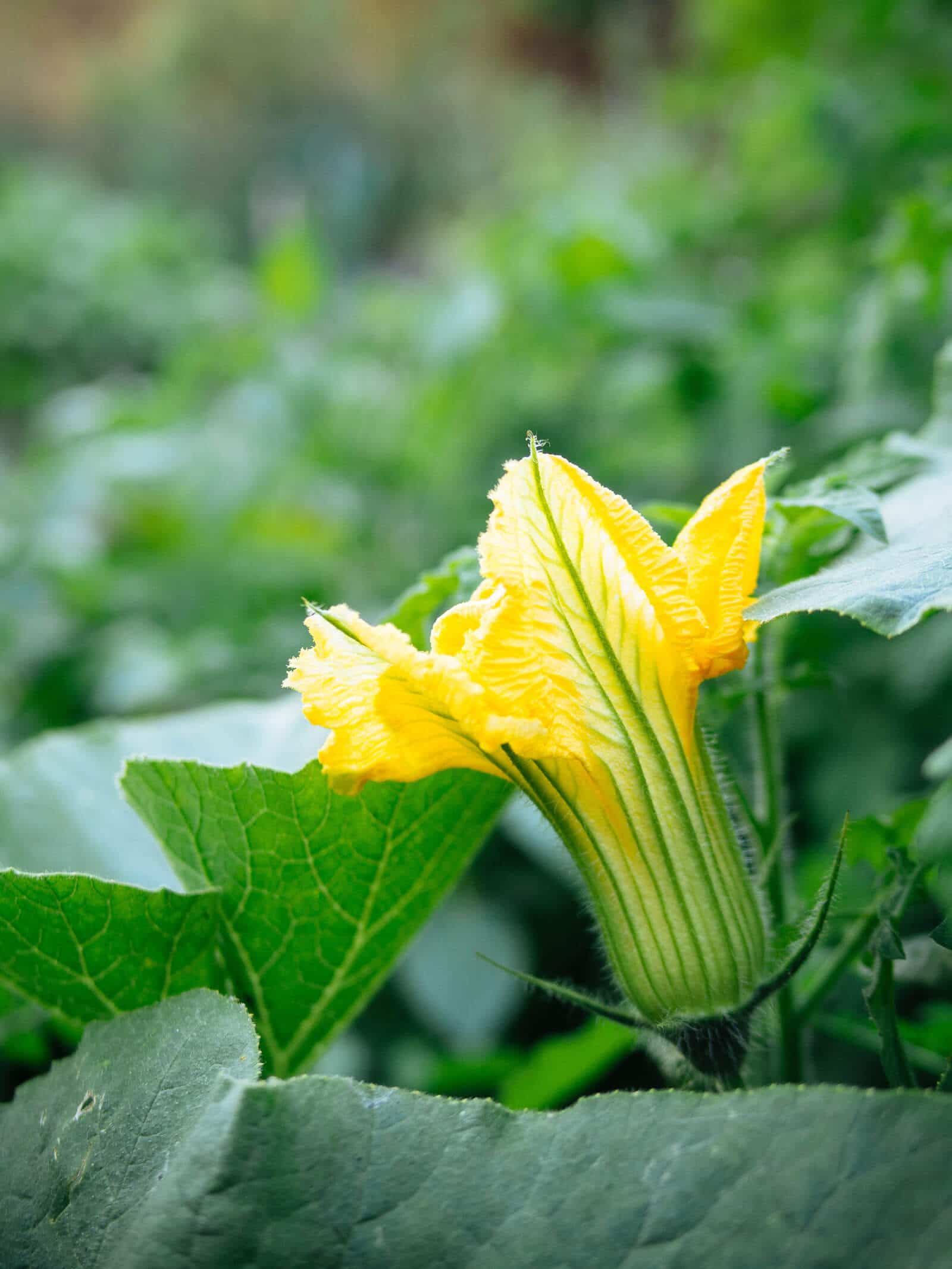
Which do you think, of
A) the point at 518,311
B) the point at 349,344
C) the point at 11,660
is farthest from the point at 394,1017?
the point at 349,344

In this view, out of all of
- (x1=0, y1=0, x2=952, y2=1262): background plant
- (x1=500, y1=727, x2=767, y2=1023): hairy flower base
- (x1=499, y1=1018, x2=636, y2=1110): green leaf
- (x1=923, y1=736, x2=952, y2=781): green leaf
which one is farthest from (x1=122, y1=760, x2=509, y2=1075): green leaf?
(x1=499, y1=1018, x2=636, y2=1110): green leaf

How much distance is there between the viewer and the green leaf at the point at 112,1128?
414 mm

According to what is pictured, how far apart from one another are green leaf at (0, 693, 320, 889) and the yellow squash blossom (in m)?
0.20

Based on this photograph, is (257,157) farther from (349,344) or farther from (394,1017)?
(394,1017)

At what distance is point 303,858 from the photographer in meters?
0.56

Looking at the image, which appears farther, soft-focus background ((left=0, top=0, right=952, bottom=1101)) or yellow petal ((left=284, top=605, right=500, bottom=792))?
soft-focus background ((left=0, top=0, right=952, bottom=1101))

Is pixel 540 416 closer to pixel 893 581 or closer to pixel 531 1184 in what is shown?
pixel 893 581

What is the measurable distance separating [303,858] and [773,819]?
0.85 feet

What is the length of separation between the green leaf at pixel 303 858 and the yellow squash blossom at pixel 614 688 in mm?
95

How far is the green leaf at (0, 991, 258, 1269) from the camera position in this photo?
414 millimetres

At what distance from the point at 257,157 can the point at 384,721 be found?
9966mm

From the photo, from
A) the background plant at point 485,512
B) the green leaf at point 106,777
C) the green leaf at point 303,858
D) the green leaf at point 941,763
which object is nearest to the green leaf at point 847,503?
the background plant at point 485,512

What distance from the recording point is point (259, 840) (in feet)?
1.81

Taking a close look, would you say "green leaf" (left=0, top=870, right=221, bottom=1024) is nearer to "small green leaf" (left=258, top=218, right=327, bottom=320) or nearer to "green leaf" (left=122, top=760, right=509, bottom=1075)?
"green leaf" (left=122, top=760, right=509, bottom=1075)
